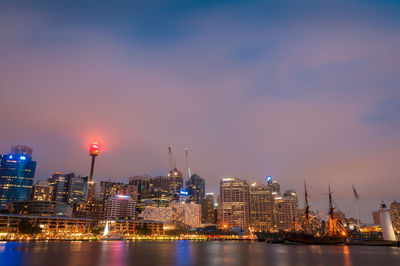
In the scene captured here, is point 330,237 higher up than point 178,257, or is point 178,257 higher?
point 330,237

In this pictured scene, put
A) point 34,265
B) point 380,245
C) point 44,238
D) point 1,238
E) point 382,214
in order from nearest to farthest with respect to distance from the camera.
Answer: point 34,265
point 382,214
point 380,245
point 1,238
point 44,238

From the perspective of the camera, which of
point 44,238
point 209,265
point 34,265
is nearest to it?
point 34,265

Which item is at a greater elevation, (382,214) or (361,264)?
(382,214)

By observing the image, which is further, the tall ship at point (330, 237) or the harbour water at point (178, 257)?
the tall ship at point (330, 237)

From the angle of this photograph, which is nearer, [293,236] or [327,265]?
[327,265]

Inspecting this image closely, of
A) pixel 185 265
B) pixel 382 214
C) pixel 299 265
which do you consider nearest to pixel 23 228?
pixel 185 265

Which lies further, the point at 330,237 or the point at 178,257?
the point at 330,237

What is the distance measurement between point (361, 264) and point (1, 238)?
625 feet

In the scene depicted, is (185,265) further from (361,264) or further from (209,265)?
(361,264)

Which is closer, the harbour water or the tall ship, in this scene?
the harbour water

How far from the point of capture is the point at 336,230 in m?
180

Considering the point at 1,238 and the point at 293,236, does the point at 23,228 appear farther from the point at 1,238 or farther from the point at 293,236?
the point at 293,236

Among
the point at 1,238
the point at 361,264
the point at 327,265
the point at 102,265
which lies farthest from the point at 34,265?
the point at 1,238

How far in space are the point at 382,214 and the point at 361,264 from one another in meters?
70.5
